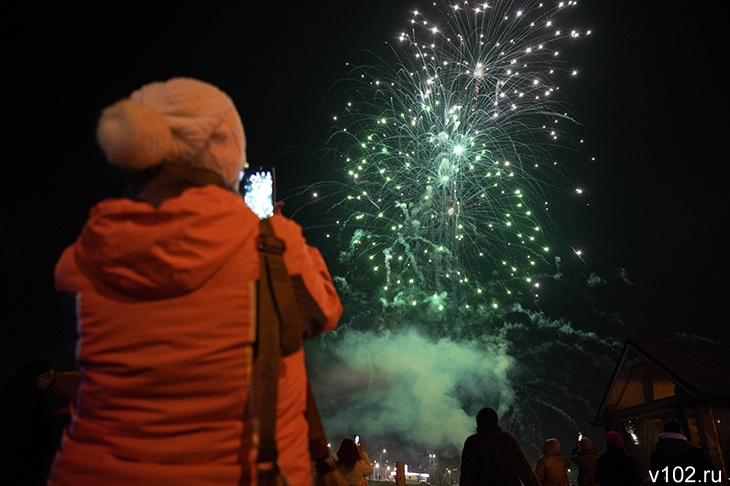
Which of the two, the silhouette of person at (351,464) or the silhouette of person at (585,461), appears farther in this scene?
the silhouette of person at (585,461)

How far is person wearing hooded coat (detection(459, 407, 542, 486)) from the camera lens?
5.43 m

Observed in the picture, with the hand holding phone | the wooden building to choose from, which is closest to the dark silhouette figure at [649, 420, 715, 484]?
the hand holding phone

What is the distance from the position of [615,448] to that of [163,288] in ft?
24.5

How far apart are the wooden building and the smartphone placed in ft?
44.5

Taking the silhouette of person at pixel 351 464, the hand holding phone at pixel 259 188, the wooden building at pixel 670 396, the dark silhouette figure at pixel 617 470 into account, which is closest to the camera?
the hand holding phone at pixel 259 188

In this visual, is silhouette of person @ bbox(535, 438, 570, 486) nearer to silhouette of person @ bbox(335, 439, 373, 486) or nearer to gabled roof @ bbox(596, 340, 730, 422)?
silhouette of person @ bbox(335, 439, 373, 486)

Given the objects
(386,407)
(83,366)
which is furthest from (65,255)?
(386,407)

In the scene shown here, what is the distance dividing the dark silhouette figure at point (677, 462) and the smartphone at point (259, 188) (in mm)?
6639

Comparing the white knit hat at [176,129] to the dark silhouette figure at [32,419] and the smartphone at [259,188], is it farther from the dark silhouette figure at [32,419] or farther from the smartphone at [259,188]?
the dark silhouette figure at [32,419]

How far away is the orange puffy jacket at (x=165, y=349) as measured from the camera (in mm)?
1315

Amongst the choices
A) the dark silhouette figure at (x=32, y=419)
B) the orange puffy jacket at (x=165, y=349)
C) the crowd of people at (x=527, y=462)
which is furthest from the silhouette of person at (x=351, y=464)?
the orange puffy jacket at (x=165, y=349)

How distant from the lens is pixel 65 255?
1.58m

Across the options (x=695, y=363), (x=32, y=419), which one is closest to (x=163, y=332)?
(x=32, y=419)

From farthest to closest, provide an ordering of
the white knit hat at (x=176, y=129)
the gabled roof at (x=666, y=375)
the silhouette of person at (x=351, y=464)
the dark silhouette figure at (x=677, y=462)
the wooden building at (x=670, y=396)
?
the gabled roof at (x=666, y=375)
the wooden building at (x=670, y=396)
the silhouette of person at (x=351, y=464)
the dark silhouette figure at (x=677, y=462)
the white knit hat at (x=176, y=129)
